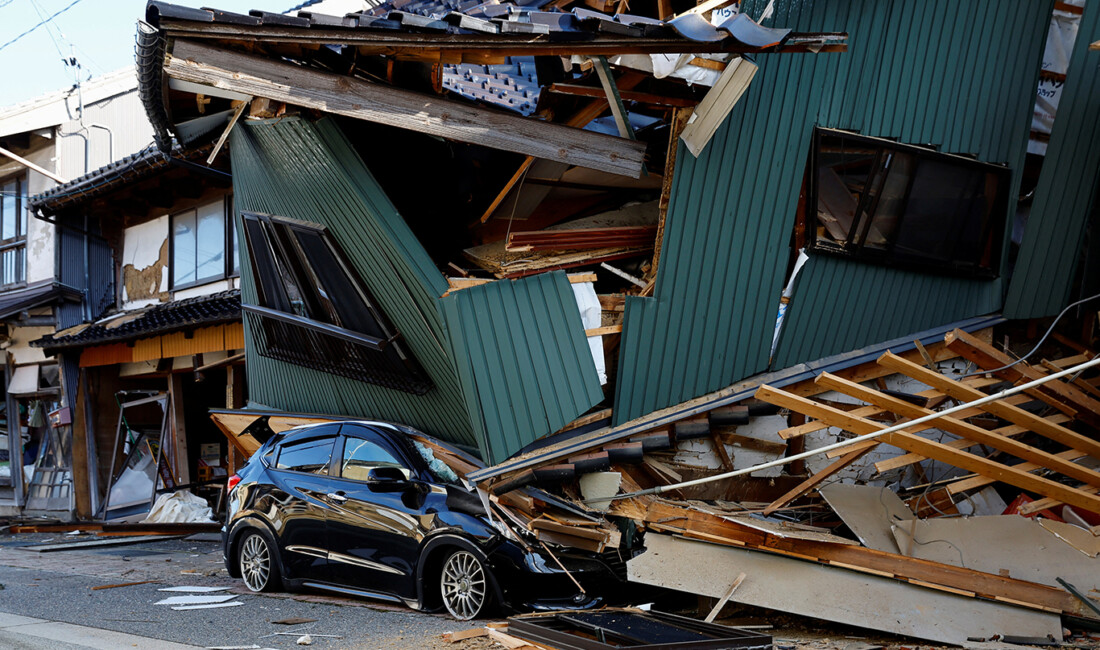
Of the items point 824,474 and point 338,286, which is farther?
point 338,286

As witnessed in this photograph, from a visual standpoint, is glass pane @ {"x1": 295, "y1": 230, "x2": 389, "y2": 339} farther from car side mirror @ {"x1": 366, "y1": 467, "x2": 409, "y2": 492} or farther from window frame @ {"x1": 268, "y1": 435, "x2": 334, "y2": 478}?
car side mirror @ {"x1": 366, "y1": 467, "x2": 409, "y2": 492}

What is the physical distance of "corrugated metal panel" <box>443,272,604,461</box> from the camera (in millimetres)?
8195

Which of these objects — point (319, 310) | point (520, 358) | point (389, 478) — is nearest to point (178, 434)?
point (319, 310)

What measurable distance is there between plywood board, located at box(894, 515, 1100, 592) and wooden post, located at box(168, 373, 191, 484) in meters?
12.8

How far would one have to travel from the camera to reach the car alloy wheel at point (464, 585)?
7.43 metres

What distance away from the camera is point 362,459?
858 cm

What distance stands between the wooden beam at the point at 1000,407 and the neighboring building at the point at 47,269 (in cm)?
1570

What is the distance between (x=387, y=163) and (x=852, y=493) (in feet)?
18.2

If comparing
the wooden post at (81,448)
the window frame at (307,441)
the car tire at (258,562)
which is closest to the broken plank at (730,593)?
the window frame at (307,441)

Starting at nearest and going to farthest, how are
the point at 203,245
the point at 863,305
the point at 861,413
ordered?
the point at 861,413 → the point at 863,305 → the point at 203,245

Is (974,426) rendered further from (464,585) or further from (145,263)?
(145,263)

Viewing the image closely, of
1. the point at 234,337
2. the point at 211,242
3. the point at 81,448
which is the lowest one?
the point at 81,448

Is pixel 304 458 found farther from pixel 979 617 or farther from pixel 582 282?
pixel 979 617

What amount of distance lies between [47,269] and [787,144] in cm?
1584
